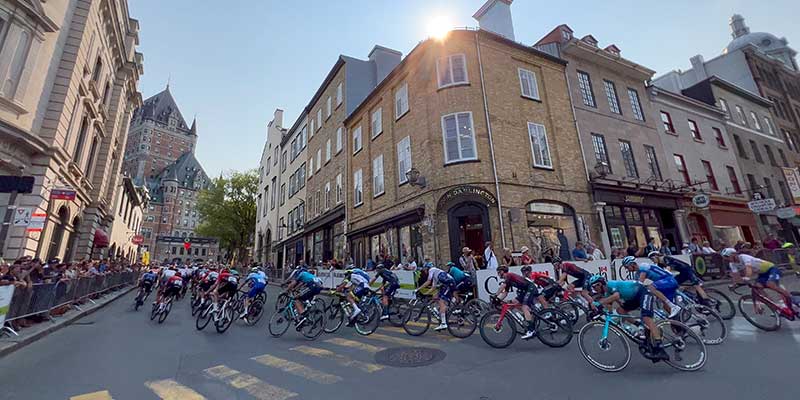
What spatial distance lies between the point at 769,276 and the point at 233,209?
5614 centimetres

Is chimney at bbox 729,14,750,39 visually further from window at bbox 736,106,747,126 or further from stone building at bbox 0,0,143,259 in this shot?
stone building at bbox 0,0,143,259

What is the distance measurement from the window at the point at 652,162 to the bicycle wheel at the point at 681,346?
17414mm

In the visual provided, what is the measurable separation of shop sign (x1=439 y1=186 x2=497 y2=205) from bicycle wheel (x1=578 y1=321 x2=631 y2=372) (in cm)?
835

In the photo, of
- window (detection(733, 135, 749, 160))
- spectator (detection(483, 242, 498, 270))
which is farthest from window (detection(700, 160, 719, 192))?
spectator (detection(483, 242, 498, 270))

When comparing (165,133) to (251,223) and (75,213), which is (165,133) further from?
(75,213)

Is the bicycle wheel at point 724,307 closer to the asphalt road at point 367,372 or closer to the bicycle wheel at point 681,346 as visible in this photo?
the asphalt road at point 367,372

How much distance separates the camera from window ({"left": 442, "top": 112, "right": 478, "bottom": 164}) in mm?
14117

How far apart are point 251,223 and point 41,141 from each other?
1639 inches

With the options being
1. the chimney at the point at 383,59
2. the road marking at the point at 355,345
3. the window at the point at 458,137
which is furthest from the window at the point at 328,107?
the road marking at the point at 355,345

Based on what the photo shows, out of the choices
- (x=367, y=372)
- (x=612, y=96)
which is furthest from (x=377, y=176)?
(x=612, y=96)

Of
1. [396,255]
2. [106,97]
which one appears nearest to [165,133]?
[106,97]

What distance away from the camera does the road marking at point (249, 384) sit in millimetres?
4363

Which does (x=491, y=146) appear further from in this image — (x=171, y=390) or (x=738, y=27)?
(x=738, y=27)

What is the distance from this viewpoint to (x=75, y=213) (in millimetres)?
17984
